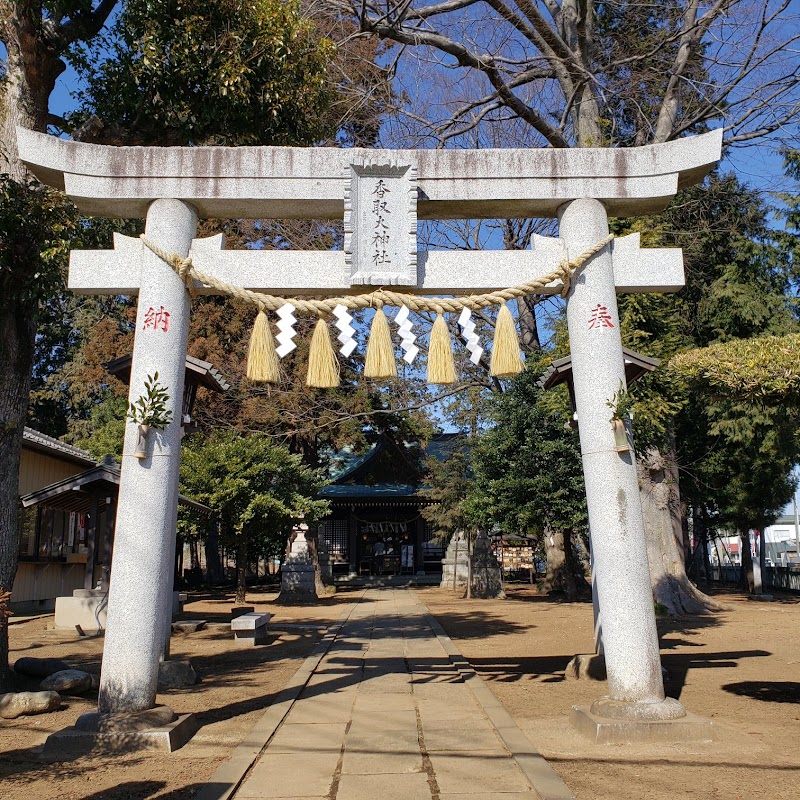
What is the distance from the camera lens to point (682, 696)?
7.20 meters

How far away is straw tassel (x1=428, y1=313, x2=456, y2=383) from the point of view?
19.6 feet

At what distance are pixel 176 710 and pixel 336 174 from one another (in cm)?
513

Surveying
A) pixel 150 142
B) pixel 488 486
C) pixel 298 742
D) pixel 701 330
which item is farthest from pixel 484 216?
pixel 701 330

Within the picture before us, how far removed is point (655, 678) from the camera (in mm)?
5641

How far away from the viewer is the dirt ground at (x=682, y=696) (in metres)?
4.52

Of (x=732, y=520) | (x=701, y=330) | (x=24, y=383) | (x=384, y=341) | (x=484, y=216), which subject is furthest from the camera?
(x=732, y=520)

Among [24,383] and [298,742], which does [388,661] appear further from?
[24,383]

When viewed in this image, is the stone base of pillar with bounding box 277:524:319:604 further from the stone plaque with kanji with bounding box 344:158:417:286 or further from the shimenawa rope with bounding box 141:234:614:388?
the stone plaque with kanji with bounding box 344:158:417:286

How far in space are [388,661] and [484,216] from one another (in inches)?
233

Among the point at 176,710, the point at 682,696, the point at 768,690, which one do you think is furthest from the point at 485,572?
the point at 176,710

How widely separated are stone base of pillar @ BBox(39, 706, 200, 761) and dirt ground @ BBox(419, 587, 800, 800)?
9.08ft

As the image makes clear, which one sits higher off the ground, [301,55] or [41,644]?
[301,55]

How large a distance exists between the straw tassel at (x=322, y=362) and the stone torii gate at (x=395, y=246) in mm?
466

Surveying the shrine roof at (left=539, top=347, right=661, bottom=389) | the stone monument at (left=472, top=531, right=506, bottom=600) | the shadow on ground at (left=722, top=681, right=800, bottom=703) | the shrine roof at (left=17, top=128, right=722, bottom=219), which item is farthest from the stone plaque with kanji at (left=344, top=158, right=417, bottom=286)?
the stone monument at (left=472, top=531, right=506, bottom=600)
